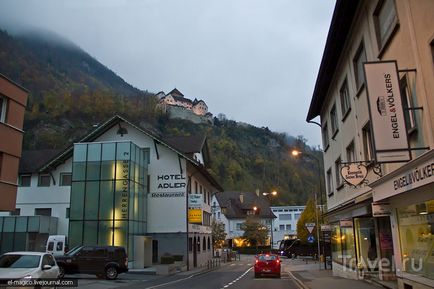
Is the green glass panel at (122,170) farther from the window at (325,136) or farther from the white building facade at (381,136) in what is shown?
the white building facade at (381,136)

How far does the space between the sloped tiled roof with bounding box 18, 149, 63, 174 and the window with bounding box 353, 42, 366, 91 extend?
32186mm

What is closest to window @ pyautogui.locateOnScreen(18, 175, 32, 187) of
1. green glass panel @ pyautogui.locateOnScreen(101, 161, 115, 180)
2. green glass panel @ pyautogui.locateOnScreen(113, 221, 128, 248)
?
green glass panel @ pyautogui.locateOnScreen(101, 161, 115, 180)

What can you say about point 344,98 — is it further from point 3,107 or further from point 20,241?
point 20,241

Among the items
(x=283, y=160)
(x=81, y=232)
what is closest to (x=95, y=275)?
(x=81, y=232)

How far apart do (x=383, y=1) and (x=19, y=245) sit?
34361 mm

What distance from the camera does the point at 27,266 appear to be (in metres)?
14.1

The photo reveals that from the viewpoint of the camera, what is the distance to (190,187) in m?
39.1

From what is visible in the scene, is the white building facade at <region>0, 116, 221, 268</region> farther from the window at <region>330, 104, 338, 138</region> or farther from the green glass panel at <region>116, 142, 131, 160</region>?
the window at <region>330, 104, 338, 138</region>

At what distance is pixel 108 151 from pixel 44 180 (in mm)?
10181

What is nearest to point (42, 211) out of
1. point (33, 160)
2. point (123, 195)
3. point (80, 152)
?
point (33, 160)

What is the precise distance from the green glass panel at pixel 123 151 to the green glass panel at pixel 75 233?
19.1 feet

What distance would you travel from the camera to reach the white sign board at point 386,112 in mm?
10391

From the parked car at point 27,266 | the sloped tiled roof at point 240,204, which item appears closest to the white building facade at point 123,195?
the parked car at point 27,266

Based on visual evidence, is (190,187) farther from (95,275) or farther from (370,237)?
(370,237)
